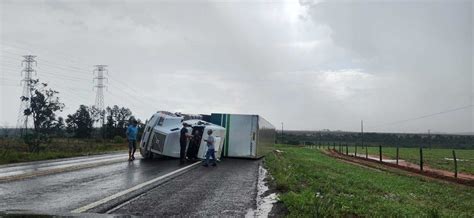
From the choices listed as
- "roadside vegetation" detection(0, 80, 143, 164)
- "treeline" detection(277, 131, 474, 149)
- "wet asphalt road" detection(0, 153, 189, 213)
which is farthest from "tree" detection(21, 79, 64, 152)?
"treeline" detection(277, 131, 474, 149)

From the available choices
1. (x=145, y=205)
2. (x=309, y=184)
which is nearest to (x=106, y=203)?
(x=145, y=205)

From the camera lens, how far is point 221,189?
12039mm

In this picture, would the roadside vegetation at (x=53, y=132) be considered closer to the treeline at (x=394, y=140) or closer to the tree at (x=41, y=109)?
the tree at (x=41, y=109)

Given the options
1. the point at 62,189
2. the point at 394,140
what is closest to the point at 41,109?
the point at 62,189

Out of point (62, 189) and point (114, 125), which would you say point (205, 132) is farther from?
point (114, 125)

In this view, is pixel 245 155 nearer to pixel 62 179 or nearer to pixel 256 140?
pixel 256 140

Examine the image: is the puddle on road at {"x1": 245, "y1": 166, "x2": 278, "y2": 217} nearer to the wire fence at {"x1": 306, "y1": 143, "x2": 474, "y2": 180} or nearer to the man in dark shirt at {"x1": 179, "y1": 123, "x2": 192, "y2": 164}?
the man in dark shirt at {"x1": 179, "y1": 123, "x2": 192, "y2": 164}

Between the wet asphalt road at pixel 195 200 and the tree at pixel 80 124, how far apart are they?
6708cm

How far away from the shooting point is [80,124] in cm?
7856

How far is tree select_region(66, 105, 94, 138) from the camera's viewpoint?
7729cm

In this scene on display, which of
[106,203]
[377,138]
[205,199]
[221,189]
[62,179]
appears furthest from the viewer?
[377,138]

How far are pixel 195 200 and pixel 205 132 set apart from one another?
532 inches

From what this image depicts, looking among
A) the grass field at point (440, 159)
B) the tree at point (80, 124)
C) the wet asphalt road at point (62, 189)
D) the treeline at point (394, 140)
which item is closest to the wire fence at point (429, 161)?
the grass field at point (440, 159)

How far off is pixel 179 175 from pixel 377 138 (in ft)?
513
